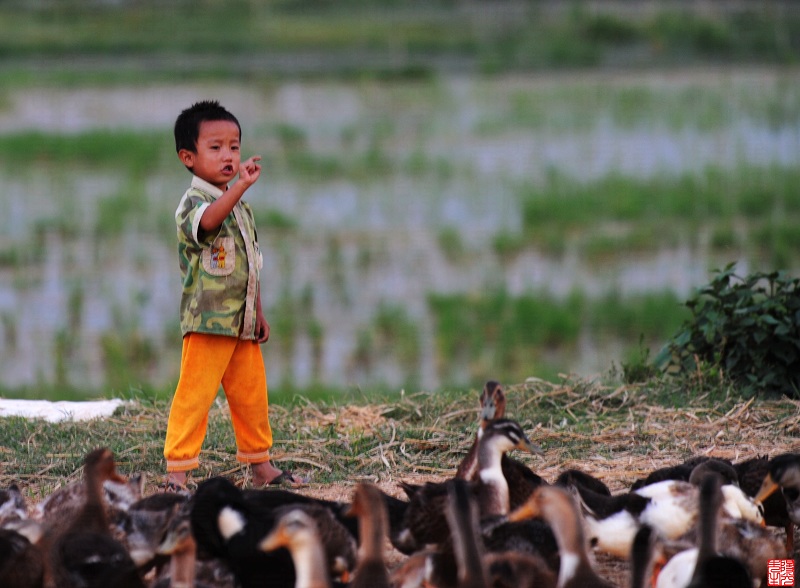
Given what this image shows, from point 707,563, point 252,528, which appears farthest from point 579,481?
point 252,528

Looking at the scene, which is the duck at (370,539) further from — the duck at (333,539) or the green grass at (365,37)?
the green grass at (365,37)

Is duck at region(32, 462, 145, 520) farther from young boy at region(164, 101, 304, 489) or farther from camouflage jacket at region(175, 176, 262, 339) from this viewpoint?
camouflage jacket at region(175, 176, 262, 339)

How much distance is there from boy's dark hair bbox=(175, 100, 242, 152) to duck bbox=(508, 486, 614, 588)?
1.90 metres

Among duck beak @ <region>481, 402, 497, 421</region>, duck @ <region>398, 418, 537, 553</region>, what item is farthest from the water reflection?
duck @ <region>398, 418, 537, 553</region>

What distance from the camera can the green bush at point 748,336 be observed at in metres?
5.81

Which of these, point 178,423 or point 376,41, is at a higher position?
point 376,41

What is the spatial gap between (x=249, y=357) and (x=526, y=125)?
25.8 feet

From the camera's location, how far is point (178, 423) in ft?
14.9

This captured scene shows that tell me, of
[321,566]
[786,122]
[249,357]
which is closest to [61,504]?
[249,357]

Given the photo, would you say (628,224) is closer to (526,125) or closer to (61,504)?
(526,125)

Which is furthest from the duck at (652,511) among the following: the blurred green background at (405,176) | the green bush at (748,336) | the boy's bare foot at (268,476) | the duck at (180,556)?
the blurred green background at (405,176)

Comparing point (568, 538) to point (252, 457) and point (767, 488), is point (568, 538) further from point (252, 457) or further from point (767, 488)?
point (252, 457)

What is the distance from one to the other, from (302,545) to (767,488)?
1673mm

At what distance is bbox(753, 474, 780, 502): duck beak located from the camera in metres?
4.00
